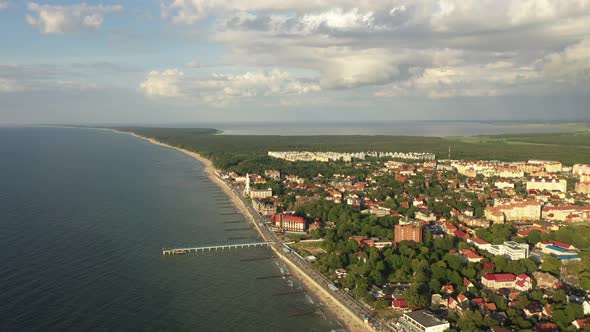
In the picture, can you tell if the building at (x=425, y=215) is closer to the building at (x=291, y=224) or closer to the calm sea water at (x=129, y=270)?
the building at (x=291, y=224)

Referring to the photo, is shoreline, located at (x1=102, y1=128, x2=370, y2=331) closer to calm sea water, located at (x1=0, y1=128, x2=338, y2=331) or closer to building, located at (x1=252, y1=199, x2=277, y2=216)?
calm sea water, located at (x1=0, y1=128, x2=338, y2=331)

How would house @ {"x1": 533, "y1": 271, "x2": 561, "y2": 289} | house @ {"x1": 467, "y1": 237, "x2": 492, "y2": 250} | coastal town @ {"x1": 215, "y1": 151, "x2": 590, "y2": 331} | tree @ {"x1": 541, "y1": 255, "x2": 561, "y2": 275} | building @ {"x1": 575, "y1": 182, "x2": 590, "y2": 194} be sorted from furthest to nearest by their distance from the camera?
building @ {"x1": 575, "y1": 182, "x2": 590, "y2": 194}, house @ {"x1": 467, "y1": 237, "x2": 492, "y2": 250}, tree @ {"x1": 541, "y1": 255, "x2": 561, "y2": 275}, house @ {"x1": 533, "y1": 271, "x2": 561, "y2": 289}, coastal town @ {"x1": 215, "y1": 151, "x2": 590, "y2": 331}

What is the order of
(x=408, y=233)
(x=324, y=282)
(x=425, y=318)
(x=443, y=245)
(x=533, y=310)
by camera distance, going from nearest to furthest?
(x=425, y=318) < (x=533, y=310) < (x=324, y=282) < (x=443, y=245) < (x=408, y=233)

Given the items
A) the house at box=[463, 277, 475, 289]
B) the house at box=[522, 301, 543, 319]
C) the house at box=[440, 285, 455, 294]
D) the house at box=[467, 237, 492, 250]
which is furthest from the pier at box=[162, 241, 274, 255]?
the house at box=[522, 301, 543, 319]

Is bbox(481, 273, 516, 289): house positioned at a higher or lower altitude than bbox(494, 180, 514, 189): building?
lower

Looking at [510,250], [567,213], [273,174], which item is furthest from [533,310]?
[273,174]

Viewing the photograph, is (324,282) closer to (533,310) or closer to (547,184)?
(533,310)
